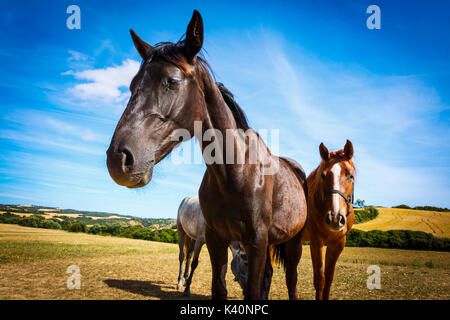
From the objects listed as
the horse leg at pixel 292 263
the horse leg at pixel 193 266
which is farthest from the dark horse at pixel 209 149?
the horse leg at pixel 193 266

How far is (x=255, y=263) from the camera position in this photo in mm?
2006

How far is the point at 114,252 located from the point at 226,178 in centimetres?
1679

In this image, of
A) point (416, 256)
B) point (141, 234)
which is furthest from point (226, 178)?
point (141, 234)

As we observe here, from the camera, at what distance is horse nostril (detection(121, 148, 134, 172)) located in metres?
1.46

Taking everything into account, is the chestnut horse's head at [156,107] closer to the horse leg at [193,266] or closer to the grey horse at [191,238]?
the grey horse at [191,238]

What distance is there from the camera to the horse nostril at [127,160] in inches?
57.3

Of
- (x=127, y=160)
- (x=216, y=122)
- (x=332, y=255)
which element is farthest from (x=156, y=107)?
(x=332, y=255)

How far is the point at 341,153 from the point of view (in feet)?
15.7

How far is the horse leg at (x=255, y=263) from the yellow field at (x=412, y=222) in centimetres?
2463

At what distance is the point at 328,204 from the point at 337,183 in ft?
1.33

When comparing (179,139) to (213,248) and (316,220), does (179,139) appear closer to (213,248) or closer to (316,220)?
(213,248)

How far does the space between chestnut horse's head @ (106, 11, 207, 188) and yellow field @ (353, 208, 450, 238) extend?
2546 cm

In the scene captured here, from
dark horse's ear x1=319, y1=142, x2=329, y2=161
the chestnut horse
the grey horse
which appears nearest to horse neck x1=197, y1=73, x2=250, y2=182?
the chestnut horse

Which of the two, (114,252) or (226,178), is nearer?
(226,178)
